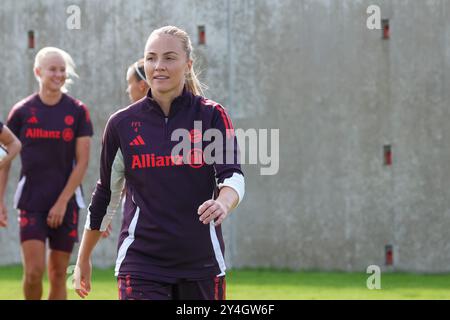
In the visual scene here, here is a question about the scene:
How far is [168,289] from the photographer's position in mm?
4543

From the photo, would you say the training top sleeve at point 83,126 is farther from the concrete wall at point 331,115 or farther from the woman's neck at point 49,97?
the concrete wall at point 331,115

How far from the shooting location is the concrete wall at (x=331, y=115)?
47.0 feet

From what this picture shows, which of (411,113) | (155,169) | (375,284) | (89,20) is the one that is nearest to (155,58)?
(155,169)

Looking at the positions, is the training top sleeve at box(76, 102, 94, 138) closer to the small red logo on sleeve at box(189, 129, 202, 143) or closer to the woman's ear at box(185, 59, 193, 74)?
the woman's ear at box(185, 59, 193, 74)

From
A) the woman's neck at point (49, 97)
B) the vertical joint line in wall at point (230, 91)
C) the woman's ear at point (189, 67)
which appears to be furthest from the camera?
the vertical joint line in wall at point (230, 91)

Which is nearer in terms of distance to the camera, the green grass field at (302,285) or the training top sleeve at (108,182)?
the training top sleeve at (108,182)

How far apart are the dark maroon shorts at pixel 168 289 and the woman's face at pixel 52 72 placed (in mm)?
4075

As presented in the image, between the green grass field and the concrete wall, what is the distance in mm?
511

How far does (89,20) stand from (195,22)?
1778 mm

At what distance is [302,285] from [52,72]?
5630mm

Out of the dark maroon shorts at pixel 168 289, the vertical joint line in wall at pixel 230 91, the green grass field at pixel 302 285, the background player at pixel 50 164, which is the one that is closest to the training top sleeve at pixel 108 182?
the dark maroon shorts at pixel 168 289

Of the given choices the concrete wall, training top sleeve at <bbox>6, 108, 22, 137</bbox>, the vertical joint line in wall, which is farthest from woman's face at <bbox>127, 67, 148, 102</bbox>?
the vertical joint line in wall

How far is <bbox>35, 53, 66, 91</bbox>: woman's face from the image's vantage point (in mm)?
8391

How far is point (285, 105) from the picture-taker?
48.5 feet
